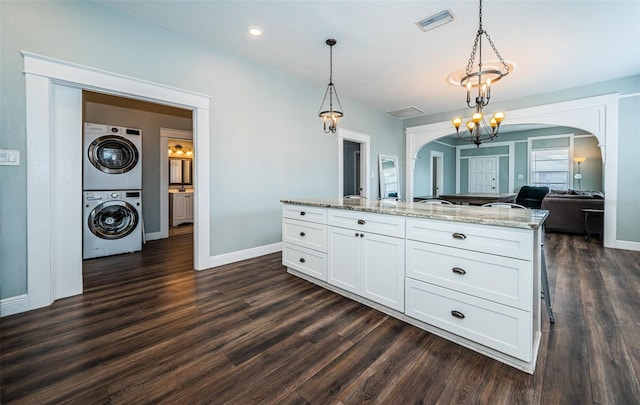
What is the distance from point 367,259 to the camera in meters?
2.31

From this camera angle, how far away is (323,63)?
3814 mm

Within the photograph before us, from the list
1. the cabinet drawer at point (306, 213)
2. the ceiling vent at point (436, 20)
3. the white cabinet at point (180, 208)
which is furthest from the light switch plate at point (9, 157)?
the white cabinet at point (180, 208)

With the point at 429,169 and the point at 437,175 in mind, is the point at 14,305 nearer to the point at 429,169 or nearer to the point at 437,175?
the point at 429,169

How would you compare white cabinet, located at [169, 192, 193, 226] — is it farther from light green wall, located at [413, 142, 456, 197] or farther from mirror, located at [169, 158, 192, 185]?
light green wall, located at [413, 142, 456, 197]

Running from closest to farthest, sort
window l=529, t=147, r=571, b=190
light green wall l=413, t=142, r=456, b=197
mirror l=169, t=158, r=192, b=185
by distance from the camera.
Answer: mirror l=169, t=158, r=192, b=185 → window l=529, t=147, r=571, b=190 → light green wall l=413, t=142, r=456, b=197

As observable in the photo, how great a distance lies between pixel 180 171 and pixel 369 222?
705 cm

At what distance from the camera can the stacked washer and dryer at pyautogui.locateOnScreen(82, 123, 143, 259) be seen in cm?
379

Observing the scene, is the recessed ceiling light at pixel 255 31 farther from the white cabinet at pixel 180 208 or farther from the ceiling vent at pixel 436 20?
the white cabinet at pixel 180 208

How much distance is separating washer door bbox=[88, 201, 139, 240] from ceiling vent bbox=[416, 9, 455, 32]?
465 cm

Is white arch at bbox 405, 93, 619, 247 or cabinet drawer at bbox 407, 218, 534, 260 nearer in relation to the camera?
cabinet drawer at bbox 407, 218, 534, 260

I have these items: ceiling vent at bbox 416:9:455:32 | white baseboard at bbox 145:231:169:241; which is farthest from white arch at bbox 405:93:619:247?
white baseboard at bbox 145:231:169:241

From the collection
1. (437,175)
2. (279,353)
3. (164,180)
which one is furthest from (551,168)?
(164,180)

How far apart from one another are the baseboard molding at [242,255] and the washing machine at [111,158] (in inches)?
78.7

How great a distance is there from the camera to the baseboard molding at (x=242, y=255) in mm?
3419
